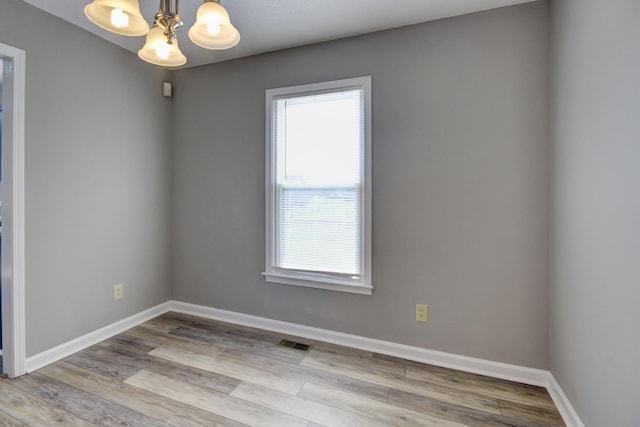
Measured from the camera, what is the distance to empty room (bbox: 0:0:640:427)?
1.42 m

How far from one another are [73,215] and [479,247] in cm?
301

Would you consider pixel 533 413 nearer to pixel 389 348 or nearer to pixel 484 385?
pixel 484 385

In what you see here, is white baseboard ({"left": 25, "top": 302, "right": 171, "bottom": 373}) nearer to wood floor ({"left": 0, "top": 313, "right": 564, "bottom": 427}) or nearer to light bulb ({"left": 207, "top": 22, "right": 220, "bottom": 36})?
wood floor ({"left": 0, "top": 313, "right": 564, "bottom": 427})

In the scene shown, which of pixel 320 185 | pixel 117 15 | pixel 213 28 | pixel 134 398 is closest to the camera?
pixel 117 15

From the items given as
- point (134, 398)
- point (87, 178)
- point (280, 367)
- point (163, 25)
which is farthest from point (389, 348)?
point (87, 178)

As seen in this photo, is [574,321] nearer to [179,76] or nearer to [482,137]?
[482,137]

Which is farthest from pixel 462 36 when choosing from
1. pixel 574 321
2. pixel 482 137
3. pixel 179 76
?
pixel 179 76

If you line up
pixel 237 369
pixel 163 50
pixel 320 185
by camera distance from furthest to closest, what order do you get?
pixel 320 185 → pixel 237 369 → pixel 163 50

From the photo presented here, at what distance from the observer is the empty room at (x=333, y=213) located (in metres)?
1.42

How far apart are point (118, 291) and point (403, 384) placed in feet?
8.07

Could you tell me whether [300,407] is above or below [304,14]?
below

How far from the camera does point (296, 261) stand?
8.26ft

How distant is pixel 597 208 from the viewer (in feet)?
4.40

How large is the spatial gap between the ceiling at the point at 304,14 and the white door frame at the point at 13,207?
57cm
